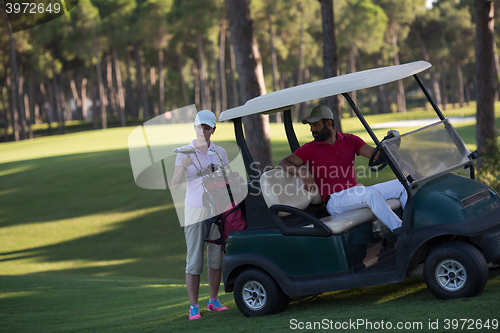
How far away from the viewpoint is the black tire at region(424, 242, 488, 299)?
3574 mm

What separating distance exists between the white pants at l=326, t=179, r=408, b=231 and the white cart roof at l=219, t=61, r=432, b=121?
0.92 metres

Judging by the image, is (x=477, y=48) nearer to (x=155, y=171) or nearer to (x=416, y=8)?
(x=155, y=171)

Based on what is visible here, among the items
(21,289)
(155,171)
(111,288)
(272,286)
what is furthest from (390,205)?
(21,289)

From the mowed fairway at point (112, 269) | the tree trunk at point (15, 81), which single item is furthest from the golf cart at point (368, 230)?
the tree trunk at point (15, 81)

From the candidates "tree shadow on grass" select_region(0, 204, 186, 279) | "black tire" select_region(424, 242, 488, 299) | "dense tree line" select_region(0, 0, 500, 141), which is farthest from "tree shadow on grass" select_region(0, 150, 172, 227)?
"dense tree line" select_region(0, 0, 500, 141)

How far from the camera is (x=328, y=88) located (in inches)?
153

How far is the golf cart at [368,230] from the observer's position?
368 centimetres

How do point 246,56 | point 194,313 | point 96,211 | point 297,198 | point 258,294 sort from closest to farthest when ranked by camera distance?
point 258,294
point 297,198
point 194,313
point 246,56
point 96,211

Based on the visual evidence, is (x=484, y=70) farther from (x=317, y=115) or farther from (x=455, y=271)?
(x=455, y=271)

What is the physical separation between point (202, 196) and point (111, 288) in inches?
149

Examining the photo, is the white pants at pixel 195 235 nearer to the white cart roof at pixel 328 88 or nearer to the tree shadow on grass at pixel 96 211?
the white cart roof at pixel 328 88

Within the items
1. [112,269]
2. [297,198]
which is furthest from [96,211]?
[297,198]

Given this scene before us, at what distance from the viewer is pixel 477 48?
33.1 feet

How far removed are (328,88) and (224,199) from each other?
4.65ft
